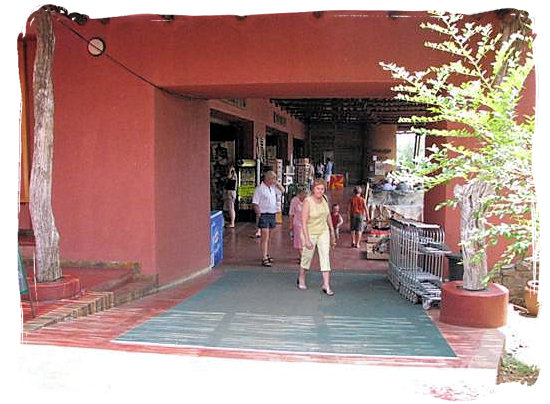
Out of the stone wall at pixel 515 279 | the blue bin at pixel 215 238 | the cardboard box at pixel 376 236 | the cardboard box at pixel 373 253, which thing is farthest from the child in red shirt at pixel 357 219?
the stone wall at pixel 515 279

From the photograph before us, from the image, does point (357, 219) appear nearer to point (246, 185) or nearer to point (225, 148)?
point (246, 185)

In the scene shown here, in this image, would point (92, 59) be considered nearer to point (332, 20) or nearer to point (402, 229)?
point (332, 20)

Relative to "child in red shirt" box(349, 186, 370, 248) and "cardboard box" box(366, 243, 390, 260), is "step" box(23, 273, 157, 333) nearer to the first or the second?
"cardboard box" box(366, 243, 390, 260)

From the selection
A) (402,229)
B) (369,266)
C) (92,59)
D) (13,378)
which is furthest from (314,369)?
(369,266)

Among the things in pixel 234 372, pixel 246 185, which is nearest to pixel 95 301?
pixel 234 372

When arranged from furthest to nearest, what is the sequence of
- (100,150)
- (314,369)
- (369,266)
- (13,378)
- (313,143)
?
(313,143) < (369,266) < (100,150) < (314,369) < (13,378)

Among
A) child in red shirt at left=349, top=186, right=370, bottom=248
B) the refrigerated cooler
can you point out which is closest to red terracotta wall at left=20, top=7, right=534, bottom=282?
child in red shirt at left=349, top=186, right=370, bottom=248

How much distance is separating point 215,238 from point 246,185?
216 inches

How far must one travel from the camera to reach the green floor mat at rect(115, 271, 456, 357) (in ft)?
15.5

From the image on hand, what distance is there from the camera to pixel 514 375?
3.94 metres

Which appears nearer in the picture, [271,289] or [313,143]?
[271,289]

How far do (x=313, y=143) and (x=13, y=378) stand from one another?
28.2 m

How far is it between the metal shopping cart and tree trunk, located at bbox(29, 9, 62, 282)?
4112mm

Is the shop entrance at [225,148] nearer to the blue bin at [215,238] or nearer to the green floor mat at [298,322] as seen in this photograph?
the blue bin at [215,238]
